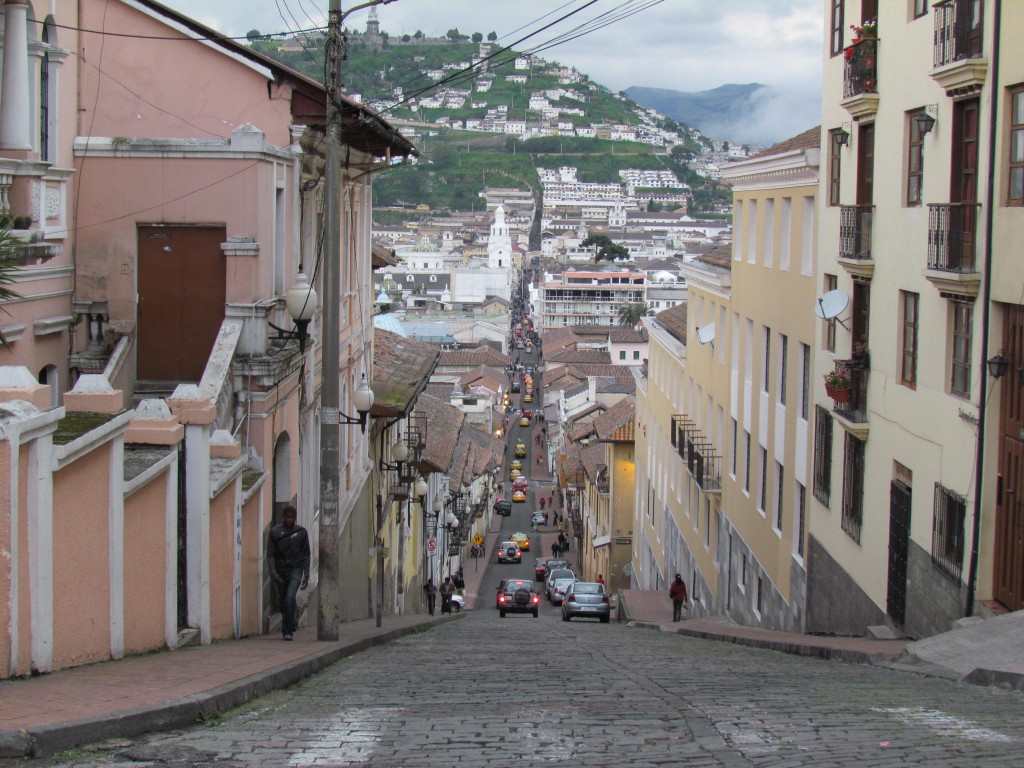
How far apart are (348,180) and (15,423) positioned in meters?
13.1

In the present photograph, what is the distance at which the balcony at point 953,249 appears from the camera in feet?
41.6

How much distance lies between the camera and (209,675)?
26.9ft

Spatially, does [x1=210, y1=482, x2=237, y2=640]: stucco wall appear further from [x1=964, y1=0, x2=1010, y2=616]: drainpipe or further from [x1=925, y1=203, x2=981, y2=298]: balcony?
[x1=925, y1=203, x2=981, y2=298]: balcony

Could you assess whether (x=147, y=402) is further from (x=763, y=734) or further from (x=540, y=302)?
(x=540, y=302)

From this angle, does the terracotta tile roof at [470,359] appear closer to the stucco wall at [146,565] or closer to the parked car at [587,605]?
the parked car at [587,605]

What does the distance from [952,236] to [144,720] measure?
977 cm

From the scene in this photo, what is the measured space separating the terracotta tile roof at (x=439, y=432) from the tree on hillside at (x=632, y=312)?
3790 inches

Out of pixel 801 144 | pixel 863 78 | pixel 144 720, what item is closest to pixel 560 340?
pixel 801 144

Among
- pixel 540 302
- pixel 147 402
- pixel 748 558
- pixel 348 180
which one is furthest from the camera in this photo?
pixel 540 302

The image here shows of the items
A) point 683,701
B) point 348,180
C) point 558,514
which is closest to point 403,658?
point 683,701

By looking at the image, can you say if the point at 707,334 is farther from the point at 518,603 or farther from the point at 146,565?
the point at 146,565

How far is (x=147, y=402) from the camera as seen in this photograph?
33.4 ft

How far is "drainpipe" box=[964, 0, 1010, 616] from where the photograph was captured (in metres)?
12.3

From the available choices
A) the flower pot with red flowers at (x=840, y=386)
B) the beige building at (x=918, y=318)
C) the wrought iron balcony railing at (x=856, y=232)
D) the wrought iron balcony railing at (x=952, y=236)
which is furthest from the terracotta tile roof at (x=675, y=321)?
the wrought iron balcony railing at (x=952, y=236)
